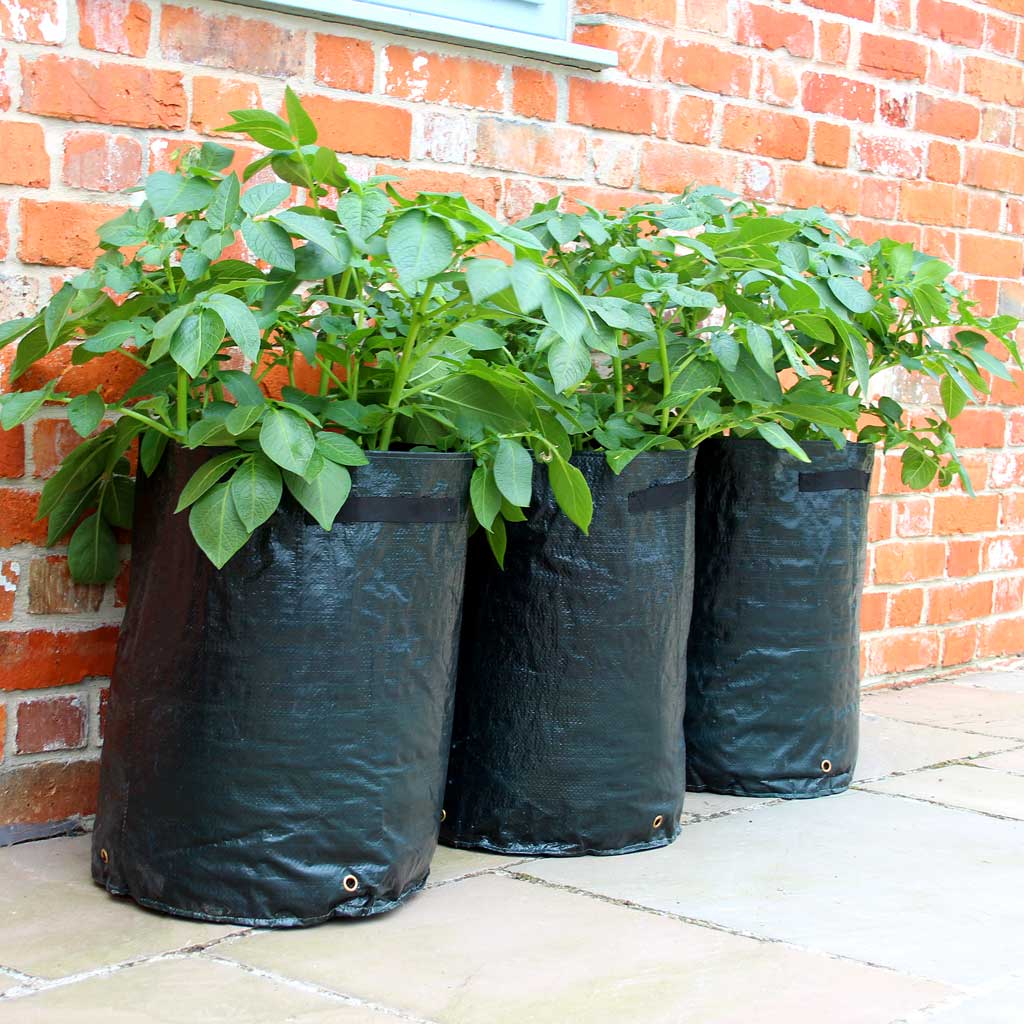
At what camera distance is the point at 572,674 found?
7.67ft

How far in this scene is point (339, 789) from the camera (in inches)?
79.0

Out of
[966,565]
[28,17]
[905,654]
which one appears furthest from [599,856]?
[966,565]

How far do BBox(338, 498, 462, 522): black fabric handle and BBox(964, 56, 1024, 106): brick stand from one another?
95.3 inches

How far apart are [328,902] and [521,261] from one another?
0.83 m

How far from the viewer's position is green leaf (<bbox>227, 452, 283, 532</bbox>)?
188 cm

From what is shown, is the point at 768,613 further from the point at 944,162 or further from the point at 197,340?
the point at 944,162

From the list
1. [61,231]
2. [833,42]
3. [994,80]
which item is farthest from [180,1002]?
[994,80]

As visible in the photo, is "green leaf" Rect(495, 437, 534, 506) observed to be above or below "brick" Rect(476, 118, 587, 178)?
below

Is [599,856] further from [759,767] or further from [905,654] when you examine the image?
[905,654]

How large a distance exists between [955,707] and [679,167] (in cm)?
140

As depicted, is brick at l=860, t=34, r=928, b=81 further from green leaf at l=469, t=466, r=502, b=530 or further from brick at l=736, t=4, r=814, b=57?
green leaf at l=469, t=466, r=502, b=530

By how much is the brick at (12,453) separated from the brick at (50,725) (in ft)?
1.10

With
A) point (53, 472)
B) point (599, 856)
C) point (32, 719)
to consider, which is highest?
point (53, 472)

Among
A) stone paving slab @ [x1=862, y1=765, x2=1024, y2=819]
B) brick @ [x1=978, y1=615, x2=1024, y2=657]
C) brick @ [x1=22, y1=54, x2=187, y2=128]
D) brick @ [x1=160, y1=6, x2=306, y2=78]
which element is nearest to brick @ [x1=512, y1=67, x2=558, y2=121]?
brick @ [x1=160, y1=6, x2=306, y2=78]
